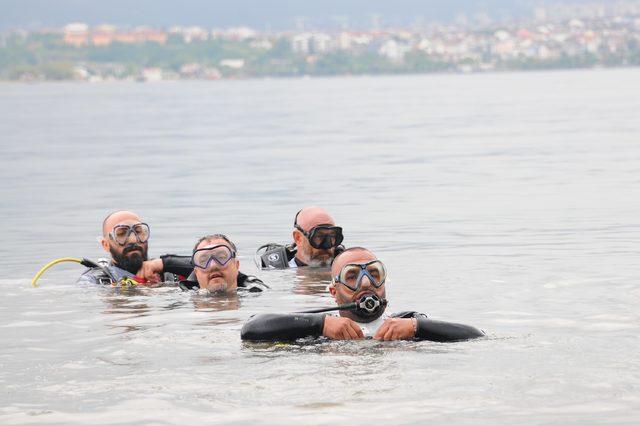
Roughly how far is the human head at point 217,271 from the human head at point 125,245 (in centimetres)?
89

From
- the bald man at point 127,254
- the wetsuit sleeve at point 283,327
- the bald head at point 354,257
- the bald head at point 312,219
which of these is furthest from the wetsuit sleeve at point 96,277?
the bald head at point 354,257

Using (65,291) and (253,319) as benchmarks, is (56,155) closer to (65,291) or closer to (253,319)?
(65,291)

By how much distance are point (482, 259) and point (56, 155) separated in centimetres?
3236

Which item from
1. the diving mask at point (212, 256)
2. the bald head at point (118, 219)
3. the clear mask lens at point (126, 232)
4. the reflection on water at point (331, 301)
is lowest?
the reflection on water at point (331, 301)

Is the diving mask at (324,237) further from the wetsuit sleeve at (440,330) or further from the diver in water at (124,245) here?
the wetsuit sleeve at (440,330)

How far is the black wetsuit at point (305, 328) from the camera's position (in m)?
10.4

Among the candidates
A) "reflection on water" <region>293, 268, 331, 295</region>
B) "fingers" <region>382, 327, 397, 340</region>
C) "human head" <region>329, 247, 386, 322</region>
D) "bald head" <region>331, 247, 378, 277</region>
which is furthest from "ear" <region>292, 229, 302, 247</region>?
"fingers" <region>382, 327, 397, 340</region>

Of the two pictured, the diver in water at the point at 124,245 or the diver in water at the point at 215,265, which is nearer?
the diver in water at the point at 215,265

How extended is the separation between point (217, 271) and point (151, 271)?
1.45 meters

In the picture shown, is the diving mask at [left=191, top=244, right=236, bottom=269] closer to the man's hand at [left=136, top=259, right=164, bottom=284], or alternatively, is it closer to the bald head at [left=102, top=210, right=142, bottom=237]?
the bald head at [left=102, top=210, right=142, bottom=237]

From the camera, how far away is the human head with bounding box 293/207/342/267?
51.2 feet

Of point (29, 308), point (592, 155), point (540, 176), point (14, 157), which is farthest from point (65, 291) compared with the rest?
point (14, 157)

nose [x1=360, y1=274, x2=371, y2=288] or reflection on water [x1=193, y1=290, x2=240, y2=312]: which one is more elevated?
nose [x1=360, y1=274, x2=371, y2=288]

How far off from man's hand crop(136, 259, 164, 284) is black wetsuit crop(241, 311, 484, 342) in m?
3.99
